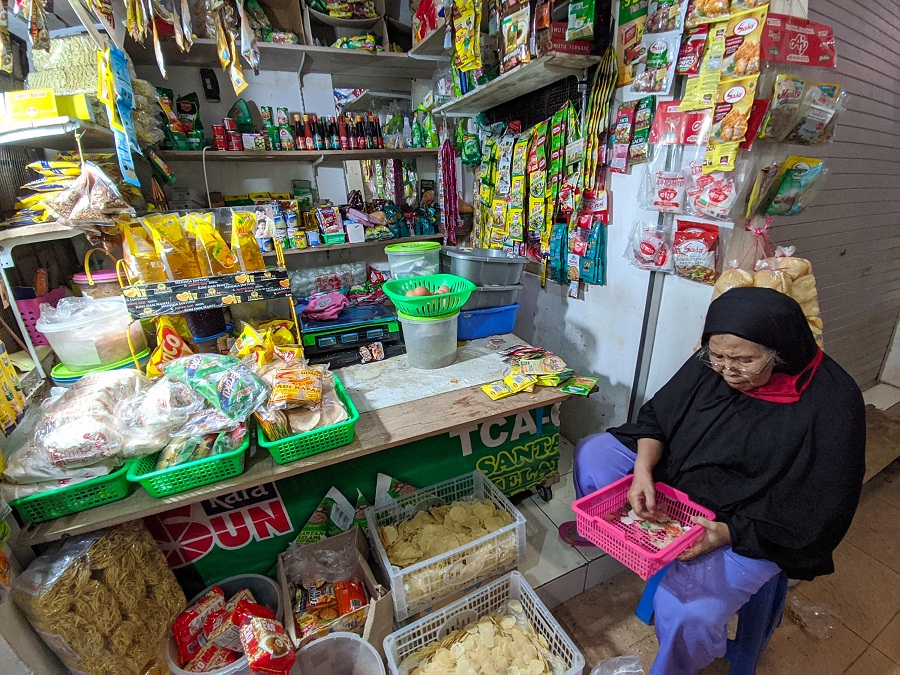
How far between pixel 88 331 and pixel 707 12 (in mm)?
2380

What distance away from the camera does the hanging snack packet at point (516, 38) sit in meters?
1.83

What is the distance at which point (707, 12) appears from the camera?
4.45 ft

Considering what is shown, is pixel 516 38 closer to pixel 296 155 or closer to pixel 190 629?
pixel 296 155

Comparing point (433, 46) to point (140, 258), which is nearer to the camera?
point (140, 258)

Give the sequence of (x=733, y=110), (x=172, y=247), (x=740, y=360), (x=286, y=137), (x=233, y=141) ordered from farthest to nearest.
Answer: (x=286, y=137) < (x=233, y=141) < (x=172, y=247) < (x=733, y=110) < (x=740, y=360)

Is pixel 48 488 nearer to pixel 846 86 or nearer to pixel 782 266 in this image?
pixel 782 266

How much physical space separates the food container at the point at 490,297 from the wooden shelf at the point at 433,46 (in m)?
1.64

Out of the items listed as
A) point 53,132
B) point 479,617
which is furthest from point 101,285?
point 479,617

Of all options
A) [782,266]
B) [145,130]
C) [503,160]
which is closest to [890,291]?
[782,266]

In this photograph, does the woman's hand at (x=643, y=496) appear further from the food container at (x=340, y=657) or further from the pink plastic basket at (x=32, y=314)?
the pink plastic basket at (x=32, y=314)

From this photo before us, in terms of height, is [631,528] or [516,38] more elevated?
[516,38]

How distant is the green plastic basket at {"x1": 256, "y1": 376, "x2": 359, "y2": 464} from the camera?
3.90ft

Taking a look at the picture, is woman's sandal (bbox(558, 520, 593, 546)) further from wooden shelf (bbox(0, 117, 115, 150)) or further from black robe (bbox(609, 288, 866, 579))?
wooden shelf (bbox(0, 117, 115, 150))

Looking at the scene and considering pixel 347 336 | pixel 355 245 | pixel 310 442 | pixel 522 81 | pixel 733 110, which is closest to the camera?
pixel 310 442
